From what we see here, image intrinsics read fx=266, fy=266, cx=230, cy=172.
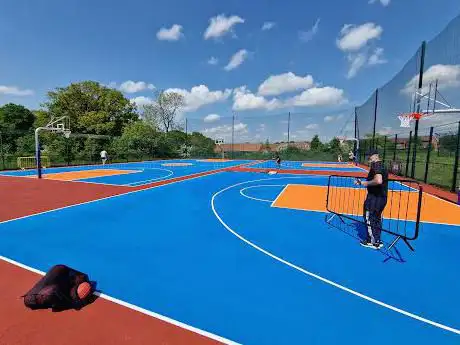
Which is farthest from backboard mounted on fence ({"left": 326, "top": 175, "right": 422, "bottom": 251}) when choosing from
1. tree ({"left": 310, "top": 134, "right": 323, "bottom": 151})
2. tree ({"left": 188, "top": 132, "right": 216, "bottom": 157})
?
tree ({"left": 188, "top": 132, "right": 216, "bottom": 157})

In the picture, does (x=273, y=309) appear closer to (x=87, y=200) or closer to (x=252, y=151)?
(x=87, y=200)

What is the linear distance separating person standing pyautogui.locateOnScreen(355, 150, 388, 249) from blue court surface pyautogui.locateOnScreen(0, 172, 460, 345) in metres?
0.42

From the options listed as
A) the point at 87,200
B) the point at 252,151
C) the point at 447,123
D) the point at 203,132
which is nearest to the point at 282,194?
the point at 87,200

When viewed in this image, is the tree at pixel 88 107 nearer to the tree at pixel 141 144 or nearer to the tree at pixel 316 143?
the tree at pixel 141 144

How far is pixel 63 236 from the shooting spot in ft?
21.1

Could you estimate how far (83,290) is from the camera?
12.1ft

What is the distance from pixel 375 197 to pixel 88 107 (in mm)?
44326

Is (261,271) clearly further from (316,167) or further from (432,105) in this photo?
(316,167)

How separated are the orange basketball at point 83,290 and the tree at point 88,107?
40.4 m

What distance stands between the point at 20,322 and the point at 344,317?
414 centimetres

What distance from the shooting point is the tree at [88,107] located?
3909 centimetres

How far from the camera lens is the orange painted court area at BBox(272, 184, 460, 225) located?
8.80m

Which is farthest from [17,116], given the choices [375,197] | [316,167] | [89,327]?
[375,197]

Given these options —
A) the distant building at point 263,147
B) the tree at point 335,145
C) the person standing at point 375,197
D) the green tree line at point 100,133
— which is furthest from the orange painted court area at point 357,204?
the distant building at point 263,147
